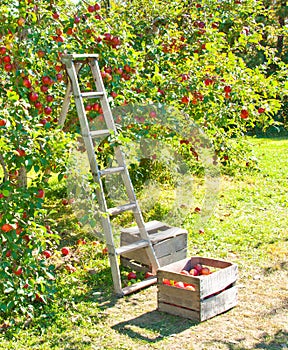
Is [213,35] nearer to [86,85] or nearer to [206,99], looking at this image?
[206,99]

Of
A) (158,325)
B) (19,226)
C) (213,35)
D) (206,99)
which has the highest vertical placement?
(213,35)

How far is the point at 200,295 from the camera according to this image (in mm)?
3992

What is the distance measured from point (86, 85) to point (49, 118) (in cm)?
54

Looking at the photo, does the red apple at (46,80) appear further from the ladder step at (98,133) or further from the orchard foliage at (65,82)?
the ladder step at (98,133)

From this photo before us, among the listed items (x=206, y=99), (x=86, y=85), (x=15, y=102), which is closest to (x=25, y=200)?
(x=15, y=102)

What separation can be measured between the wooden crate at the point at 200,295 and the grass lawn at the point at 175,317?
58mm

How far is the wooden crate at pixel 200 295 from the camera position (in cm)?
402

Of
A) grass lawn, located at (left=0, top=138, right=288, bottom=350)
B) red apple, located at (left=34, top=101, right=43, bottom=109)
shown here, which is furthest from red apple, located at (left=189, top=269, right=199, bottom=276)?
red apple, located at (left=34, top=101, right=43, bottom=109)

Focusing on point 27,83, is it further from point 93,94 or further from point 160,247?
point 160,247

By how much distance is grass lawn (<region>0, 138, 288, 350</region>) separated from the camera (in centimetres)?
376

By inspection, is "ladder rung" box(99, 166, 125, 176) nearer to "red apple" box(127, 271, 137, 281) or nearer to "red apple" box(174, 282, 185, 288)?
"red apple" box(127, 271, 137, 281)

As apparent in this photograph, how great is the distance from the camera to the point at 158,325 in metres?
4.02

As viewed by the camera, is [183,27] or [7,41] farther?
[183,27]

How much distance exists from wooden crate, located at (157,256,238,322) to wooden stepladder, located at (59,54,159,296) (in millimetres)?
485
